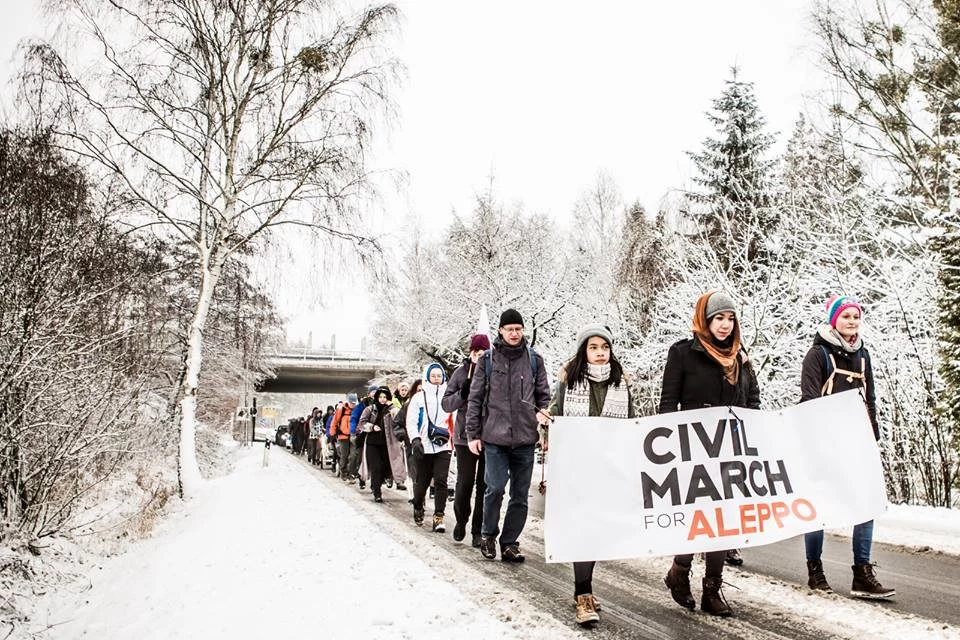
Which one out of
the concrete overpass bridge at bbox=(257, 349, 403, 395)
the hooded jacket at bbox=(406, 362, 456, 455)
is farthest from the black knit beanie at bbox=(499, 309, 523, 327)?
the concrete overpass bridge at bbox=(257, 349, 403, 395)

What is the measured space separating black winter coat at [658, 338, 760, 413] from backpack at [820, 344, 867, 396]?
3.57 feet

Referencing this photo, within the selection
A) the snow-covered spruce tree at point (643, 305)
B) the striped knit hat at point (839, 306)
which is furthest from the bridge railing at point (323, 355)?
the striped knit hat at point (839, 306)

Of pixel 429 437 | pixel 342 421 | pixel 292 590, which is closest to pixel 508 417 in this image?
pixel 292 590

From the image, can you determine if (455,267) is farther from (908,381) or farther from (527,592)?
(527,592)

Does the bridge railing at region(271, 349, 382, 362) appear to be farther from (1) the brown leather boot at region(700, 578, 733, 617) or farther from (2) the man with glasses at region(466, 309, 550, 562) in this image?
(1) the brown leather boot at region(700, 578, 733, 617)

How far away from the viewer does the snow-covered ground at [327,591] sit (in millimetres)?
4266

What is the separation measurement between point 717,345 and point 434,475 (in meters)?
5.40

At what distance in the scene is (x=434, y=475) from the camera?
911cm

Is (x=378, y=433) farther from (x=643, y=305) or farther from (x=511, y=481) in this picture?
(x=643, y=305)

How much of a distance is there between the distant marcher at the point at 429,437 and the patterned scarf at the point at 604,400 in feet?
12.3

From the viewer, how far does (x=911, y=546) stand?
6.87 metres

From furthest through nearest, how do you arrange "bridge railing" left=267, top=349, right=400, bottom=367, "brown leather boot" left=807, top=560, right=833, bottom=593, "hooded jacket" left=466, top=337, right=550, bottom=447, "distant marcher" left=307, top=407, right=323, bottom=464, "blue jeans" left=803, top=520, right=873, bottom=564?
"bridge railing" left=267, top=349, right=400, bottom=367 < "distant marcher" left=307, top=407, right=323, bottom=464 < "hooded jacket" left=466, top=337, right=550, bottom=447 < "brown leather boot" left=807, top=560, right=833, bottom=593 < "blue jeans" left=803, top=520, right=873, bottom=564

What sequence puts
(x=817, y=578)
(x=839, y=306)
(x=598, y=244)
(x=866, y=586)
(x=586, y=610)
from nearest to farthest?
1. (x=586, y=610)
2. (x=866, y=586)
3. (x=817, y=578)
4. (x=839, y=306)
5. (x=598, y=244)

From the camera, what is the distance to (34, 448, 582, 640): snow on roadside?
4.37m
